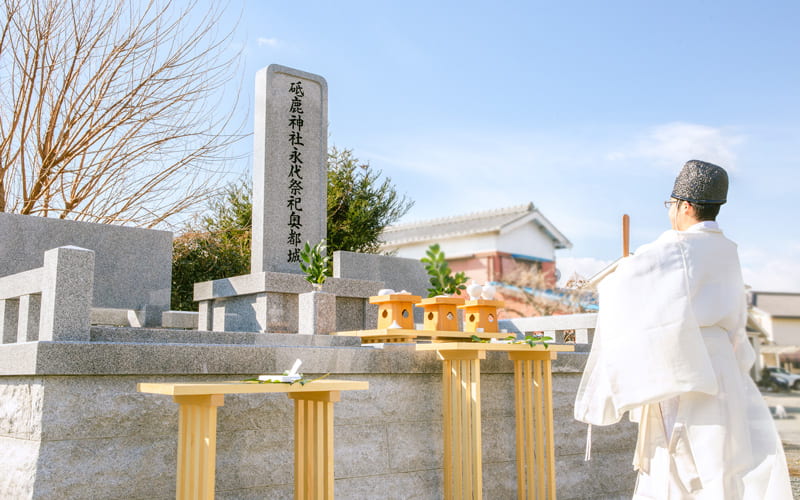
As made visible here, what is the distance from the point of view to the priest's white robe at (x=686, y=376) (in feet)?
9.25

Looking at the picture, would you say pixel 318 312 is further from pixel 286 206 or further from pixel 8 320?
pixel 8 320

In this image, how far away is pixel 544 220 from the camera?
24969mm

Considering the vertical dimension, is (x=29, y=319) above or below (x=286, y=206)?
below

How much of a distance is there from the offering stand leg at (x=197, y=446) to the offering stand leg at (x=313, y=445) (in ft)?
2.00

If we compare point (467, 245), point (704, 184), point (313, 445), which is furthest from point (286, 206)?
point (467, 245)

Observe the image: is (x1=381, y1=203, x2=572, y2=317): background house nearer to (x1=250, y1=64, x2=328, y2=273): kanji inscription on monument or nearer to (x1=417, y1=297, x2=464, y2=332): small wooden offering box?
(x1=250, y1=64, x2=328, y2=273): kanji inscription on monument

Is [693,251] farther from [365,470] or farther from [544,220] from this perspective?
[544,220]

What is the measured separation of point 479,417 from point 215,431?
1.91 m

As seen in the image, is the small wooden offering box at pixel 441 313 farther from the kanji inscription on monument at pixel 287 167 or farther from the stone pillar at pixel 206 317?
the stone pillar at pixel 206 317

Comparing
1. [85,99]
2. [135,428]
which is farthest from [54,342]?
[85,99]

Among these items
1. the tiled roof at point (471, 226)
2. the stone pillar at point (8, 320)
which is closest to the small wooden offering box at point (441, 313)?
the stone pillar at point (8, 320)

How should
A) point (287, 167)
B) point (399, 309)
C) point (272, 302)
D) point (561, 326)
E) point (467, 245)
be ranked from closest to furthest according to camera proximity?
point (399, 309) → point (561, 326) → point (272, 302) → point (287, 167) → point (467, 245)

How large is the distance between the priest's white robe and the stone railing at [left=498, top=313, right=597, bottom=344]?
339 centimetres

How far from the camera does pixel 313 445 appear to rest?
3639 millimetres
